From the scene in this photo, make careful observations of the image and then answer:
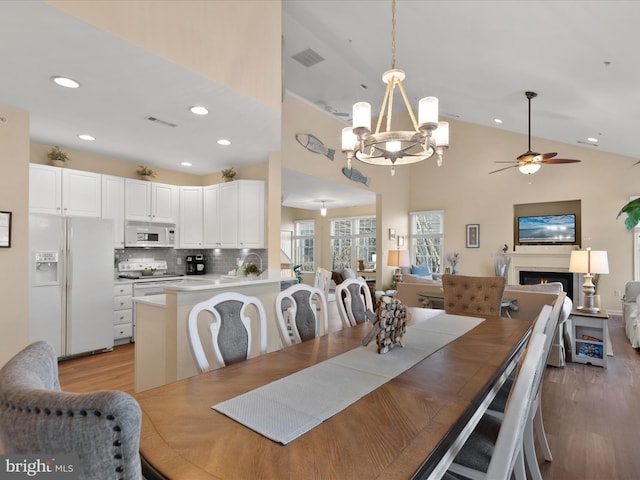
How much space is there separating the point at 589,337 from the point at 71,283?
19.4 ft

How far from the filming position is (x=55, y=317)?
3.90 meters

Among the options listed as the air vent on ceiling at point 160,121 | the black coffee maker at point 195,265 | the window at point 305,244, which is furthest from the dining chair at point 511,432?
the window at point 305,244

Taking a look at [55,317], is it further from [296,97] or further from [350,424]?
[296,97]

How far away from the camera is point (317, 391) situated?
1340 mm

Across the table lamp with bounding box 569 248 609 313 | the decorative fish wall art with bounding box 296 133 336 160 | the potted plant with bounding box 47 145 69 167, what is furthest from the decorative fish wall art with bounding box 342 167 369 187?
the potted plant with bounding box 47 145 69 167

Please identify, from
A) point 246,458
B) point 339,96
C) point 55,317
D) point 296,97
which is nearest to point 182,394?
point 246,458

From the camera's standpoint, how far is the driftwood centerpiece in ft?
5.94

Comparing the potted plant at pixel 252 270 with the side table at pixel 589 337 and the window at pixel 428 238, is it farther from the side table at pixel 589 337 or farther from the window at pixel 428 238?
the window at pixel 428 238

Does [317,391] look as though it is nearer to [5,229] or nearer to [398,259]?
[5,229]

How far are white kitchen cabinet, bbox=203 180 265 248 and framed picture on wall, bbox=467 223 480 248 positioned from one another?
600 cm

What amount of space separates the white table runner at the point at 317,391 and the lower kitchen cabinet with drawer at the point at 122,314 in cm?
391

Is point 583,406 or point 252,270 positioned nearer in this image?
point 583,406

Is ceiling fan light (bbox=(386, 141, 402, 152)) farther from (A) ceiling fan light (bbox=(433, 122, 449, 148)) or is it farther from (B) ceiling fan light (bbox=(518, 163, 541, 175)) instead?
(B) ceiling fan light (bbox=(518, 163, 541, 175))

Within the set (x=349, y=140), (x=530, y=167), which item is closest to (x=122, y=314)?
(x=349, y=140)
